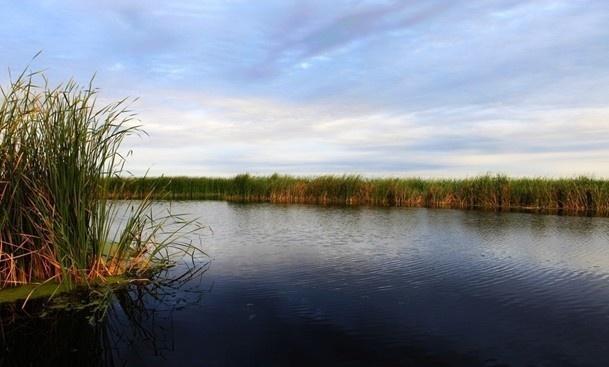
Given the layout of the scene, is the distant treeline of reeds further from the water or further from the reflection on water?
the reflection on water

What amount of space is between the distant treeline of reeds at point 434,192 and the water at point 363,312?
13196 mm

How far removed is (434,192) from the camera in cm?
2562

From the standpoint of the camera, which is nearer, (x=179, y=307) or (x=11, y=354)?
(x=11, y=354)

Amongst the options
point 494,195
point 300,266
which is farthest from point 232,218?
point 494,195

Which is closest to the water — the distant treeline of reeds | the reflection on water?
the reflection on water

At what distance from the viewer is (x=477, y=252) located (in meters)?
10.2

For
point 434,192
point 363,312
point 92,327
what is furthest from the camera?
point 434,192

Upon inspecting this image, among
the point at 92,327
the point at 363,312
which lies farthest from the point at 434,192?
the point at 92,327

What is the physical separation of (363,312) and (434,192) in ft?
68.8

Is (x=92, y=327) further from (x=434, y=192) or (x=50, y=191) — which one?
(x=434, y=192)

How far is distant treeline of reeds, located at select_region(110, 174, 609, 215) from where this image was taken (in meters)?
22.6

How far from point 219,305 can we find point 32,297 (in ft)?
8.34

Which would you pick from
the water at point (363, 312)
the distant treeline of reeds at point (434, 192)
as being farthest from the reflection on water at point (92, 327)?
the distant treeline of reeds at point (434, 192)

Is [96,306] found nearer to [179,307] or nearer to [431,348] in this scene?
[179,307]
